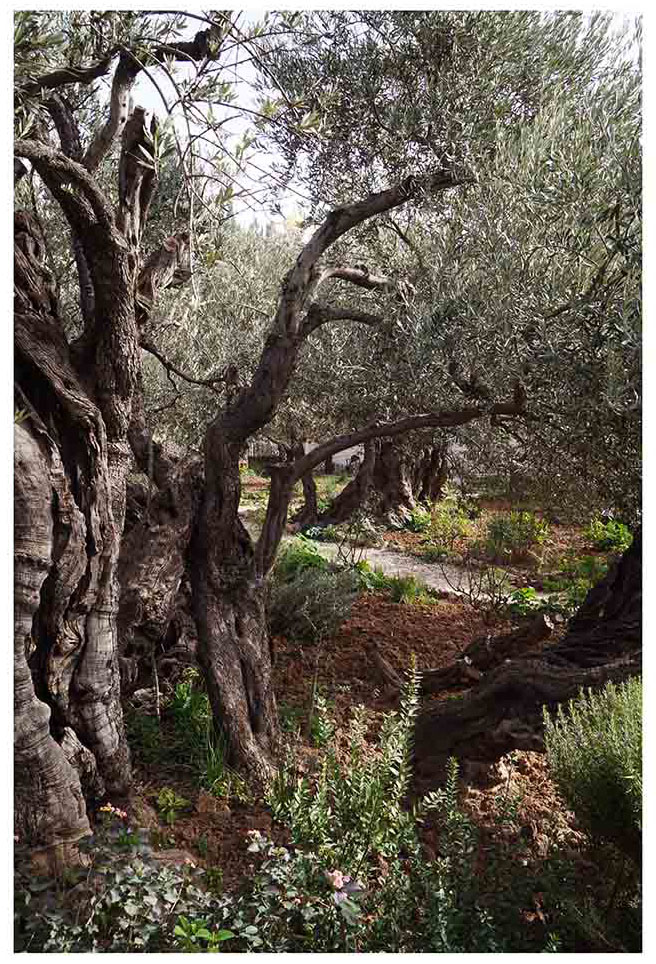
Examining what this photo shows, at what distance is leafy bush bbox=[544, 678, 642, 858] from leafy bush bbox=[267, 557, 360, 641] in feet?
10.3

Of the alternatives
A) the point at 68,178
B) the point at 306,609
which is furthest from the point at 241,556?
the point at 68,178

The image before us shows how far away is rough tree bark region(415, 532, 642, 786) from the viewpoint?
4.18m

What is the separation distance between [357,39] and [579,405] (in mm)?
2535

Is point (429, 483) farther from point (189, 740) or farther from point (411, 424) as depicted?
point (189, 740)

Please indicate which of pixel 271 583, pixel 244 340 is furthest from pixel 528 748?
pixel 244 340

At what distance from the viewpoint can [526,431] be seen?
4988 mm

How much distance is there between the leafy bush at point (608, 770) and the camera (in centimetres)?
306

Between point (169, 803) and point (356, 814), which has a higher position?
point (356, 814)

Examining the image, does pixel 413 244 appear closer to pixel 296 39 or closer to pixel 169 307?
pixel 296 39

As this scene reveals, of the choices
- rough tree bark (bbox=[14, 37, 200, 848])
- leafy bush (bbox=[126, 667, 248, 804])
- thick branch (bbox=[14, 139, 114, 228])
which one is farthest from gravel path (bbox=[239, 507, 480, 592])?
thick branch (bbox=[14, 139, 114, 228])

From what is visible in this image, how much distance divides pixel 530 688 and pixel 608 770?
1.15 meters

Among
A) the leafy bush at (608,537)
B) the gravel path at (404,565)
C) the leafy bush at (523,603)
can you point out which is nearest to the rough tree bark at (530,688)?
the leafy bush at (523,603)

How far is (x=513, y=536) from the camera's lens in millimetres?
10922

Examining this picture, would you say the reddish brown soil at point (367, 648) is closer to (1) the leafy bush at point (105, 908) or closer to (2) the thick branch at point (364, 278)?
(1) the leafy bush at point (105, 908)
